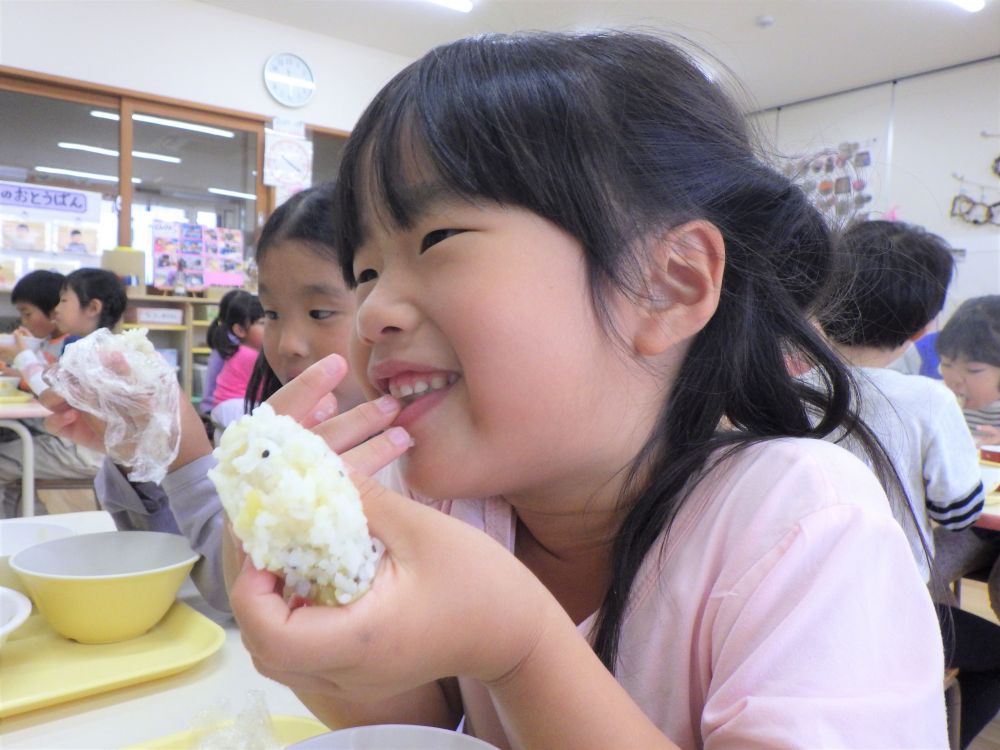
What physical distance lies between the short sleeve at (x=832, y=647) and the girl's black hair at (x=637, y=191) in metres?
0.15

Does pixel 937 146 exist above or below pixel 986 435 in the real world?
above

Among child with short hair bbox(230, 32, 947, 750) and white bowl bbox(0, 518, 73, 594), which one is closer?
child with short hair bbox(230, 32, 947, 750)

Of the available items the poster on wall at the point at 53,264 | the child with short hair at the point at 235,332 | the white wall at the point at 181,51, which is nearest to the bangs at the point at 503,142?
the child with short hair at the point at 235,332

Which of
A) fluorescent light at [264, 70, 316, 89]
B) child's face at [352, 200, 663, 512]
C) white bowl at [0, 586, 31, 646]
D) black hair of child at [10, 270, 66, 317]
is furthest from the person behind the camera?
fluorescent light at [264, 70, 316, 89]

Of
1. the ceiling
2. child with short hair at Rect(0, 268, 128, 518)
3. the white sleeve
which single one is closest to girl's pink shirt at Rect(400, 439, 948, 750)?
the white sleeve

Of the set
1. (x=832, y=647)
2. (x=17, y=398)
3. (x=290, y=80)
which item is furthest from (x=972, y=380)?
(x=290, y=80)

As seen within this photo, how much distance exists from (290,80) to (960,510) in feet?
16.7

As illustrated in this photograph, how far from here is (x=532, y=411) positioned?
0.65m

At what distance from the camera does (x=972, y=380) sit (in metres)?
2.98

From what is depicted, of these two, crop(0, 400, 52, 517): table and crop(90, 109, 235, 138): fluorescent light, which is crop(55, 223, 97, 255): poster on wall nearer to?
crop(90, 109, 235, 138): fluorescent light

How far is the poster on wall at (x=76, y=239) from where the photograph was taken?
4742 millimetres

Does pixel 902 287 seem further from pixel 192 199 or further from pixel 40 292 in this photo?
pixel 192 199

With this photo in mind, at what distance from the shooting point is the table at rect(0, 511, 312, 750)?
0.66 meters

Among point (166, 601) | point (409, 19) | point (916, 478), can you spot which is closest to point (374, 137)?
point (166, 601)
